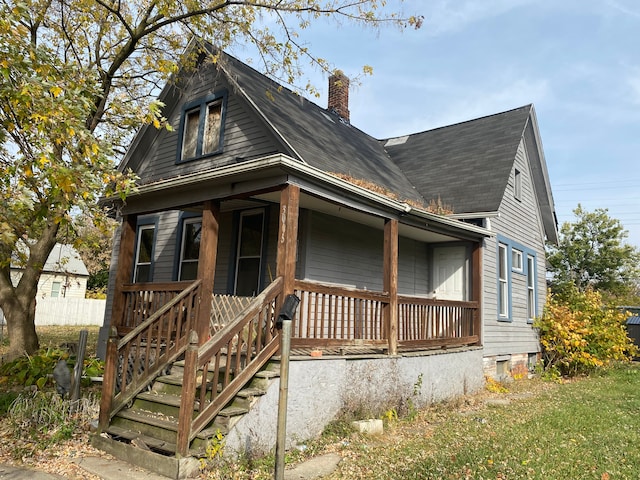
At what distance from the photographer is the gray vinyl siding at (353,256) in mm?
9227

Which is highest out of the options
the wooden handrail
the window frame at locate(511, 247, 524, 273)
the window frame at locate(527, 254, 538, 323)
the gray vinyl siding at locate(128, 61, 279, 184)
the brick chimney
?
the brick chimney

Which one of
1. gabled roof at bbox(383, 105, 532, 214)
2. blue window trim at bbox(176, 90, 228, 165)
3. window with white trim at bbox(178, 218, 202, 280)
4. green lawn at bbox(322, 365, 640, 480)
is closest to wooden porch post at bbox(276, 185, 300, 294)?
green lawn at bbox(322, 365, 640, 480)

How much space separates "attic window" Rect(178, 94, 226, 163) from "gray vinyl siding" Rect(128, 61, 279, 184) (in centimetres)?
15

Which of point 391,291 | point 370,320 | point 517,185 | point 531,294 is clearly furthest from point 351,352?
point 531,294

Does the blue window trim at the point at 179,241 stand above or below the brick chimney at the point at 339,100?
below

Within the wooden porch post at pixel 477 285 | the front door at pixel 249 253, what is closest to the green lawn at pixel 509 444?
the wooden porch post at pixel 477 285

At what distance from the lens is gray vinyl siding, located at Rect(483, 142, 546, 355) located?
38.3 feet

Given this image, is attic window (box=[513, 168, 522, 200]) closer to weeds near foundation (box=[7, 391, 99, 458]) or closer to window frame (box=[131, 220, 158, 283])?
window frame (box=[131, 220, 158, 283])

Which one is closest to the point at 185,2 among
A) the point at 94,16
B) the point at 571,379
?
the point at 94,16

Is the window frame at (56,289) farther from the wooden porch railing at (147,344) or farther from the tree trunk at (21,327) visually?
the wooden porch railing at (147,344)

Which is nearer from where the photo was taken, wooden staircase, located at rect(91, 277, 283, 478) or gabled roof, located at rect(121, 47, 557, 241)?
wooden staircase, located at rect(91, 277, 283, 478)

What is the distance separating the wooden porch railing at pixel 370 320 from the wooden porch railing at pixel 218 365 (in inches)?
18.1

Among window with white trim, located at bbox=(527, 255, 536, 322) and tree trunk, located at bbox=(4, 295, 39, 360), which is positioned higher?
window with white trim, located at bbox=(527, 255, 536, 322)

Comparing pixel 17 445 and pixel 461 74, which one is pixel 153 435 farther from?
pixel 461 74
